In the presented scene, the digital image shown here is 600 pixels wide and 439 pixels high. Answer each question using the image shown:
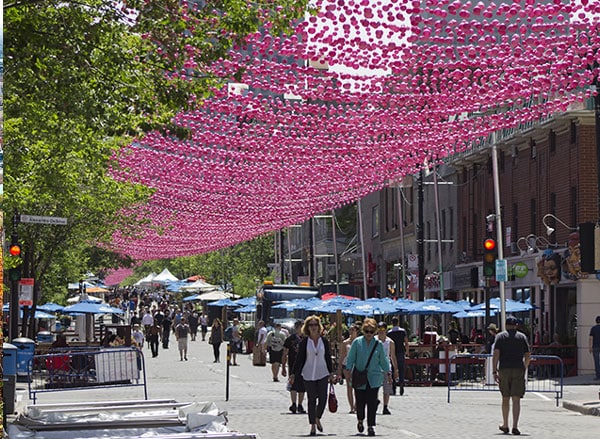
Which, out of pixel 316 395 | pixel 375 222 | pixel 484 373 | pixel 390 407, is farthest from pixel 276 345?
pixel 375 222

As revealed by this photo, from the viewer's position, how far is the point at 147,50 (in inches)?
763

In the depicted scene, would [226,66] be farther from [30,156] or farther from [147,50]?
[30,156]

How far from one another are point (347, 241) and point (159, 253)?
23808 millimetres

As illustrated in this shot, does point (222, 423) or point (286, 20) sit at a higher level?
point (286, 20)

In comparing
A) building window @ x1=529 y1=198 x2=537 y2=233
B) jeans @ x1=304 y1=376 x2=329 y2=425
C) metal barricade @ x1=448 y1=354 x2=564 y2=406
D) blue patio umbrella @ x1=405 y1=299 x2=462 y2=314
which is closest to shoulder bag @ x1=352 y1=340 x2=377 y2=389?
jeans @ x1=304 y1=376 x2=329 y2=425

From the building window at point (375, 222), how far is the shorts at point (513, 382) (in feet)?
195

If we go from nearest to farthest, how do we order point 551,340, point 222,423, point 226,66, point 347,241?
point 222,423 → point 226,66 → point 551,340 → point 347,241

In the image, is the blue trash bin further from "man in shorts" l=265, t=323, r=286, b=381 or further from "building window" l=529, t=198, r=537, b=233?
"building window" l=529, t=198, r=537, b=233

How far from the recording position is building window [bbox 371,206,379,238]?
80.2m

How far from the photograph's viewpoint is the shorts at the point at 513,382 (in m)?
20.3

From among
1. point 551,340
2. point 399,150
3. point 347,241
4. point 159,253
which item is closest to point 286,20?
point 399,150

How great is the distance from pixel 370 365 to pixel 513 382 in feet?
8.24

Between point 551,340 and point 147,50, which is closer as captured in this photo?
point 147,50

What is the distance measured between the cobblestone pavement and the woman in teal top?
507 millimetres
